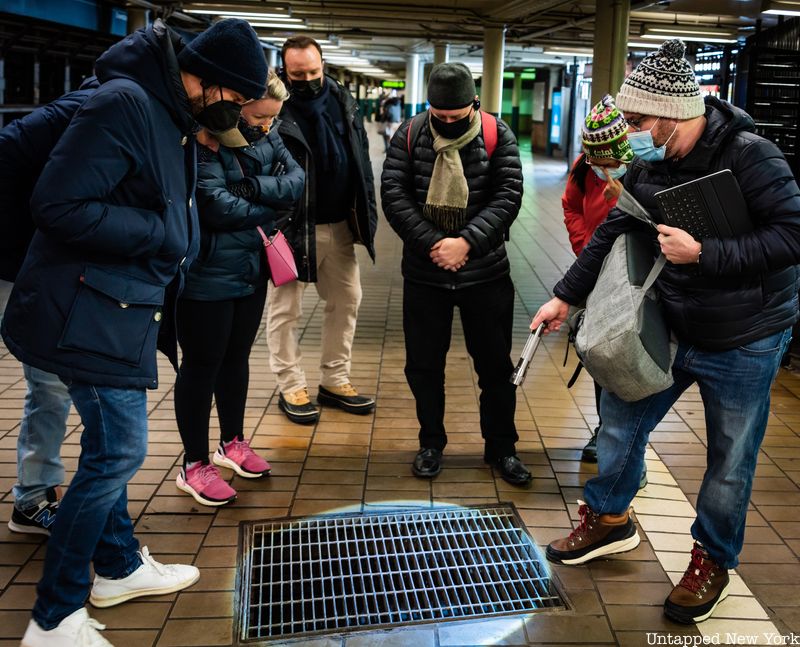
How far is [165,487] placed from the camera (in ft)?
12.7

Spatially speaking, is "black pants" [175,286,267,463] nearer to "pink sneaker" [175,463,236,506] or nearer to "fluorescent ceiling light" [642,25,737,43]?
"pink sneaker" [175,463,236,506]

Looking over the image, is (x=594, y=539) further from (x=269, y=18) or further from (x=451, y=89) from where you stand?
(x=269, y=18)

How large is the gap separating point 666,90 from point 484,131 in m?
1.27

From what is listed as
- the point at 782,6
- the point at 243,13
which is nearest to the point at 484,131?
the point at 782,6

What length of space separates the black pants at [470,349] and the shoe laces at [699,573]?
122 centimetres

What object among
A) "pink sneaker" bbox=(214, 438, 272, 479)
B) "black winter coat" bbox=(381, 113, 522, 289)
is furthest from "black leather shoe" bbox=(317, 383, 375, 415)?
"black winter coat" bbox=(381, 113, 522, 289)

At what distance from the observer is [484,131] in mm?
3904

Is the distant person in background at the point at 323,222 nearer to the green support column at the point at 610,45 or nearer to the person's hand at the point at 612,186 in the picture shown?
the person's hand at the point at 612,186

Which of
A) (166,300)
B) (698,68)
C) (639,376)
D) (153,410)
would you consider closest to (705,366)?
(639,376)

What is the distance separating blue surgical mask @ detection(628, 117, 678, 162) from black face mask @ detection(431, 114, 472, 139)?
43.9 inches

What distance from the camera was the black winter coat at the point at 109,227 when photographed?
2.35 m

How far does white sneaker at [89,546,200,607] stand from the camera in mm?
2934

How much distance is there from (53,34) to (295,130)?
1195 centimetres

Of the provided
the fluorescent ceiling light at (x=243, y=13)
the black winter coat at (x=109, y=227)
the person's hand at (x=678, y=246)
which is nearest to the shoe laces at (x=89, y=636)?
the black winter coat at (x=109, y=227)
